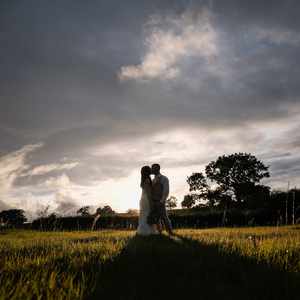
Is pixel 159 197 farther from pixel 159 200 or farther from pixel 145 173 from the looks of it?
pixel 145 173

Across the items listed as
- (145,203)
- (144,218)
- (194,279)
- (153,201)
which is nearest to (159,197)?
(153,201)

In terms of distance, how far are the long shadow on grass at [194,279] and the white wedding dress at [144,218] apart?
8711 mm

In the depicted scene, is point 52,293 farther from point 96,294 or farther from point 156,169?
point 156,169

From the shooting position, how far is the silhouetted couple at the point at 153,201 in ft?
45.0

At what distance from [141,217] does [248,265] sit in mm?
9797

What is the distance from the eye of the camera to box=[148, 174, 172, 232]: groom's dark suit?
1370 cm

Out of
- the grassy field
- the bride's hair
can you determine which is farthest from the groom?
the grassy field

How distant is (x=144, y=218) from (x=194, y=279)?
416 inches

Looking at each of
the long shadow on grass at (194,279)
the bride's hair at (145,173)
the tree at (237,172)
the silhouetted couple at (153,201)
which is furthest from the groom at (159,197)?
the tree at (237,172)

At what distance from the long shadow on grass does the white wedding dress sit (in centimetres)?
871

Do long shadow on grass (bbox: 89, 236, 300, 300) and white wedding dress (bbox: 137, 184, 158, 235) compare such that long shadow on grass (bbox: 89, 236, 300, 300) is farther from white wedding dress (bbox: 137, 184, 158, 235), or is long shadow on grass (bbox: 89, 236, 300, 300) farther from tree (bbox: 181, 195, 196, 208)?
tree (bbox: 181, 195, 196, 208)

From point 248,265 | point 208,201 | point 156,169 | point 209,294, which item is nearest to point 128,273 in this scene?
point 209,294

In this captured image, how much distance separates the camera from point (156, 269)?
4.72m

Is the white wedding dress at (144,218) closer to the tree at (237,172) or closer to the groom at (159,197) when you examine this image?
the groom at (159,197)
